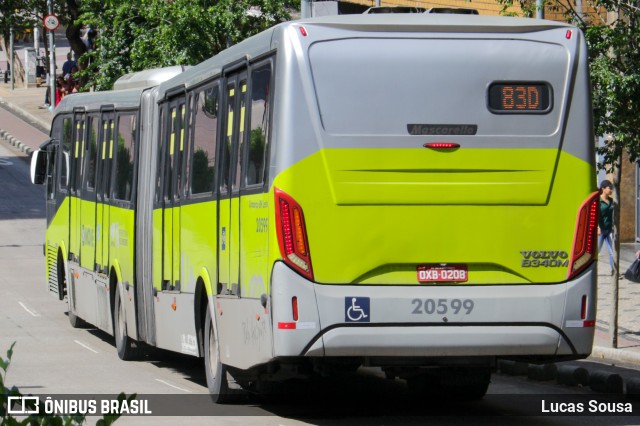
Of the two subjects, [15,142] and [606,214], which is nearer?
[606,214]

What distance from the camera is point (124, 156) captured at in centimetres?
1798

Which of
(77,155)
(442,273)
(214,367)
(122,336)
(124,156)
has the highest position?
(442,273)

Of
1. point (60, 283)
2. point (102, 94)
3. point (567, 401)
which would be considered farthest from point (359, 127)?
point (60, 283)

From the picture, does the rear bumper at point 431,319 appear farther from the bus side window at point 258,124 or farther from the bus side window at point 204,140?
the bus side window at point 204,140

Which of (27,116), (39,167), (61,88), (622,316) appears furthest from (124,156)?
(27,116)

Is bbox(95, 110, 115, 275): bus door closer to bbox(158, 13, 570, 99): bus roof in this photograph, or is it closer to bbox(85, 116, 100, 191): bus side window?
bbox(85, 116, 100, 191): bus side window

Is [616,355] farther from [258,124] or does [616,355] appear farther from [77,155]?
[77,155]

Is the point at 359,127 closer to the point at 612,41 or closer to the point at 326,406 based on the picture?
the point at 326,406

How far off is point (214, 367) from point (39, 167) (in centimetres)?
1107

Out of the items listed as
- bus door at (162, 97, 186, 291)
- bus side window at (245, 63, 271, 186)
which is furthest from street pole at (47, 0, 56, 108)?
bus side window at (245, 63, 271, 186)

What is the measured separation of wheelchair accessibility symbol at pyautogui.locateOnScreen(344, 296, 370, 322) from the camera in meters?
10.6

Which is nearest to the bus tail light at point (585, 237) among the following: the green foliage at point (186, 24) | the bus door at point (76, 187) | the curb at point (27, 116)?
the bus door at point (76, 187)

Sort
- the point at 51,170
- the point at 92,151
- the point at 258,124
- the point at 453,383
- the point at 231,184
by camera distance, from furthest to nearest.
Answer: the point at 51,170 → the point at 92,151 → the point at 453,383 → the point at 231,184 → the point at 258,124

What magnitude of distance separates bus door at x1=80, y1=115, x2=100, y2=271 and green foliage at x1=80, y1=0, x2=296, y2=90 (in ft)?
30.4
